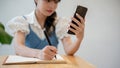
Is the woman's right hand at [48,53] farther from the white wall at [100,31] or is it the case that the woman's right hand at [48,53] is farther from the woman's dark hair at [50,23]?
the white wall at [100,31]

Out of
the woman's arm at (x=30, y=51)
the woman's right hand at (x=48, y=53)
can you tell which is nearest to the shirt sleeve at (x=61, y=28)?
the woman's arm at (x=30, y=51)

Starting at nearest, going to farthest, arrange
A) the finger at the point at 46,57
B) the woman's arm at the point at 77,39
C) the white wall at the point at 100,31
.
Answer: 1. the finger at the point at 46,57
2. the woman's arm at the point at 77,39
3. the white wall at the point at 100,31

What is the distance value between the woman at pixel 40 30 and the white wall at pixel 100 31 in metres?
0.91

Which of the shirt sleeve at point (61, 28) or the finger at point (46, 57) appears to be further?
the shirt sleeve at point (61, 28)

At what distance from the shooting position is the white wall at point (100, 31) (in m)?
2.09

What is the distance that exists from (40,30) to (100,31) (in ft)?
3.98

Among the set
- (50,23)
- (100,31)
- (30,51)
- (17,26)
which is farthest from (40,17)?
(100,31)

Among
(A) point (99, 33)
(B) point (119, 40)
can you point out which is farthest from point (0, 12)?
(B) point (119, 40)

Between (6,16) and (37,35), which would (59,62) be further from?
(6,16)

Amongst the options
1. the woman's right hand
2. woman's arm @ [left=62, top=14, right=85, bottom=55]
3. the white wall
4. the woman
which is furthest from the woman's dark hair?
the white wall

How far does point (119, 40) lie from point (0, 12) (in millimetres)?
1296

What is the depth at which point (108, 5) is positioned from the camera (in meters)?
2.13

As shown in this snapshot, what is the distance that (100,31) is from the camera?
2137 mm

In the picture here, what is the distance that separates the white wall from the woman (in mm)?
907
